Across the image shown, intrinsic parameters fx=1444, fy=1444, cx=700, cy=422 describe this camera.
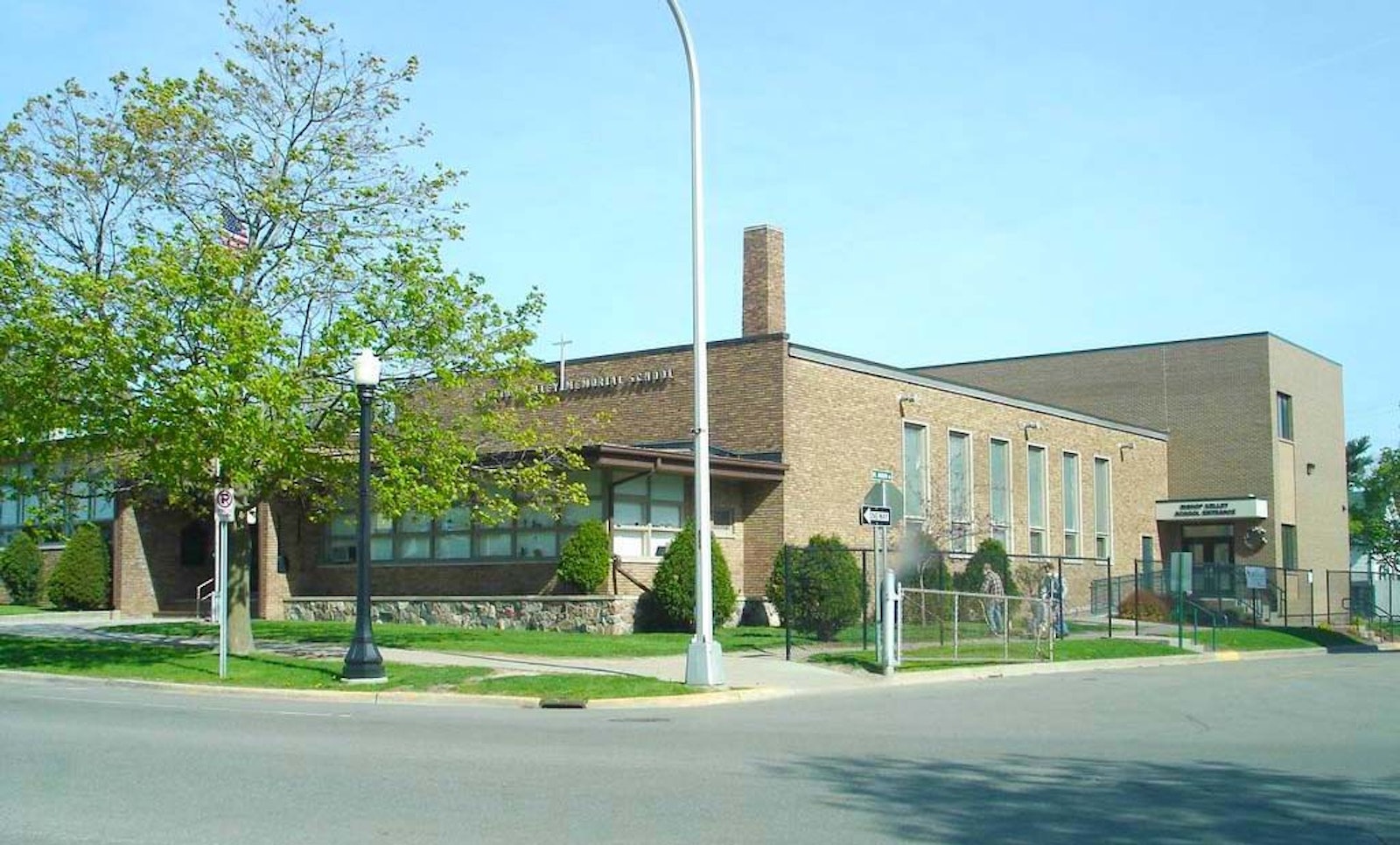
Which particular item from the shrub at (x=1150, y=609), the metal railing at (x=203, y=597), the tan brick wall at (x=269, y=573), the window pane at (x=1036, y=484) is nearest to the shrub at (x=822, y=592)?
the tan brick wall at (x=269, y=573)

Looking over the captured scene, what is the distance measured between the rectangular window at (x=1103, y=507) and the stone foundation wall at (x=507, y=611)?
2236cm

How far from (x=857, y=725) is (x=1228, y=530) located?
39163mm

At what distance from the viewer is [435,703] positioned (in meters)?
18.6

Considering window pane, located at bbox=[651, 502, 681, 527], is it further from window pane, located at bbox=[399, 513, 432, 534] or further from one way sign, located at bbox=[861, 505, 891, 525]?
one way sign, located at bbox=[861, 505, 891, 525]

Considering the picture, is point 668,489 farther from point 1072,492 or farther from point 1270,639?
point 1072,492

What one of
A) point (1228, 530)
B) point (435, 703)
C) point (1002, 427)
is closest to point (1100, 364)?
point (1228, 530)

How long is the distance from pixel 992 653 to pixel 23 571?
25.8 m

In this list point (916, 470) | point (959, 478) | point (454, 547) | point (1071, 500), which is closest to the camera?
point (454, 547)

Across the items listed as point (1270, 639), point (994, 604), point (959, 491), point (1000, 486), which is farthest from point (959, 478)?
point (994, 604)

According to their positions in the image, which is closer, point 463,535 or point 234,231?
point 234,231

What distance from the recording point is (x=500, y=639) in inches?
1070

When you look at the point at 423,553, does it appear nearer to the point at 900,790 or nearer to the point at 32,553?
the point at 32,553

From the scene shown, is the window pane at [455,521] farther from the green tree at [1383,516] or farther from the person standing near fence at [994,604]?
the green tree at [1383,516]

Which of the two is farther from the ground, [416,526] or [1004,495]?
[1004,495]
